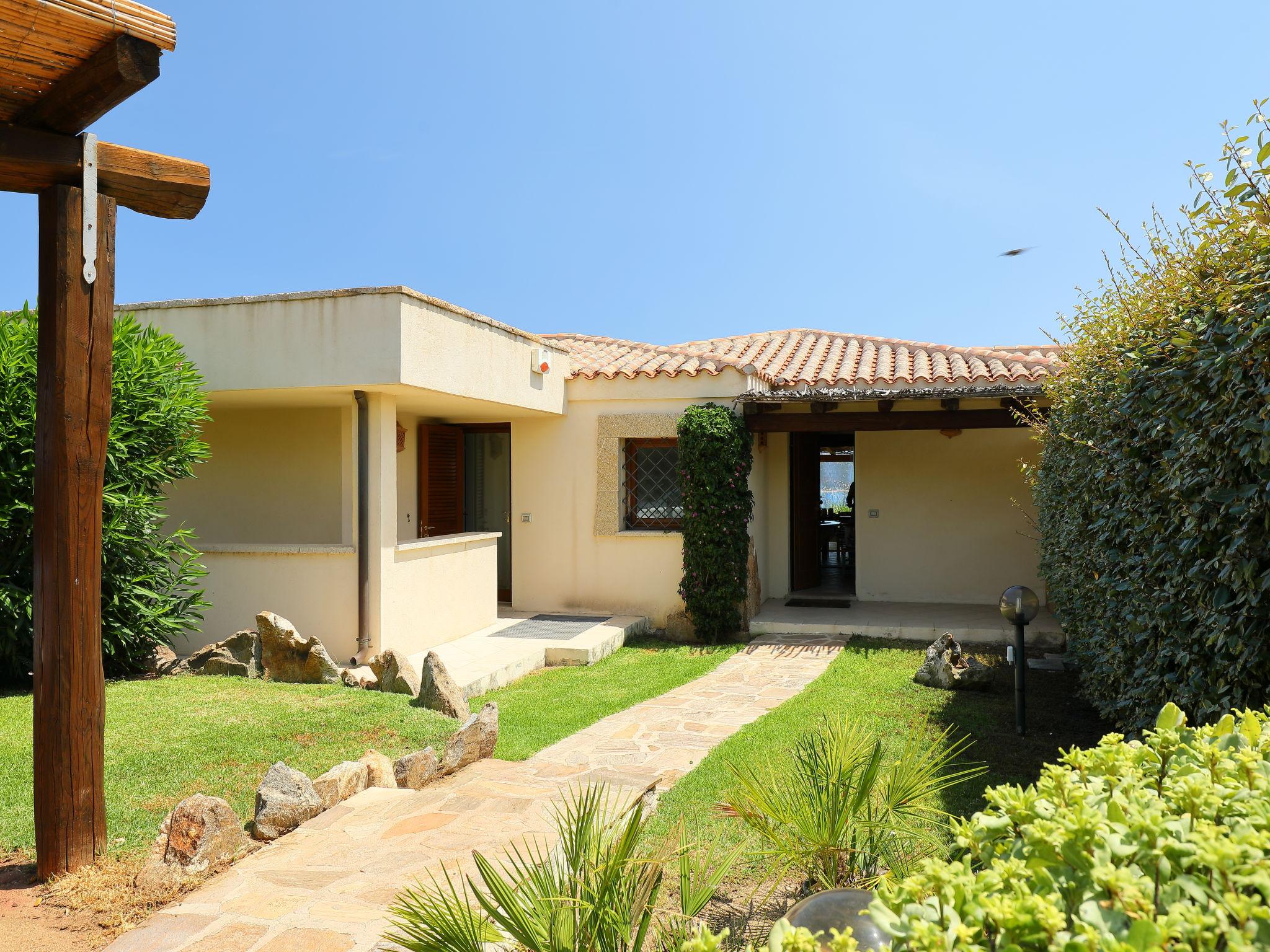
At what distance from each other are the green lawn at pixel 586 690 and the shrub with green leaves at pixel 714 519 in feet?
2.06

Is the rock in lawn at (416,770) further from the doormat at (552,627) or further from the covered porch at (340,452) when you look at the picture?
the doormat at (552,627)

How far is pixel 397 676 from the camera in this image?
27.2 ft

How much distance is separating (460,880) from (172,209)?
164 inches

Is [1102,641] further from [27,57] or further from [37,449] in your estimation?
[27,57]

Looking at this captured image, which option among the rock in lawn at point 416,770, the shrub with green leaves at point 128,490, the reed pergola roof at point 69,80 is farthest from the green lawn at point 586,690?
the reed pergola roof at point 69,80

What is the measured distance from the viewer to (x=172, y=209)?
472 cm

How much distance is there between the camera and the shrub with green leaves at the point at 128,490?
747cm

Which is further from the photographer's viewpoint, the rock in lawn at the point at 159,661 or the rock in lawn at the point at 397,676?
the rock in lawn at the point at 159,661

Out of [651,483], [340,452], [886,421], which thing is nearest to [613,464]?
[651,483]

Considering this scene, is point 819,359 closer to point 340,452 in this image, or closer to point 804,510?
point 804,510

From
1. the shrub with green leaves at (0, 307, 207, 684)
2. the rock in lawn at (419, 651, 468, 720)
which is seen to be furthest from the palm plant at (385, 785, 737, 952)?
the shrub with green leaves at (0, 307, 207, 684)

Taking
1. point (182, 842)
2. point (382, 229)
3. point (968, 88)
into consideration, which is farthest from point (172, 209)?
point (382, 229)

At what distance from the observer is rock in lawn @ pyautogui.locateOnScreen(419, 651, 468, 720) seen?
7539 millimetres

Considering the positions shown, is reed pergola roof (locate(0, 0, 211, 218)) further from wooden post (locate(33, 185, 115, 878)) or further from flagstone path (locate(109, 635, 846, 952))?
flagstone path (locate(109, 635, 846, 952))
